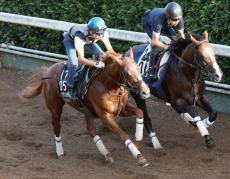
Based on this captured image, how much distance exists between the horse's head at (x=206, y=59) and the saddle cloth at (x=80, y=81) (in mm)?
1385

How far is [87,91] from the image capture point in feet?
25.9

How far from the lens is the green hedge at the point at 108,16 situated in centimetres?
973

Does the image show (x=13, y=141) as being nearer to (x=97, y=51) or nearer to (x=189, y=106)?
(x=97, y=51)

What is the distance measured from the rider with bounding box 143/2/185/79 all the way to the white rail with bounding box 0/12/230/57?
891 mm

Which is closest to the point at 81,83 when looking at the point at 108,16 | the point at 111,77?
the point at 111,77

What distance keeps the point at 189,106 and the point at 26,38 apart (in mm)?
6101

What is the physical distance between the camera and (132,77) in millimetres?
7055

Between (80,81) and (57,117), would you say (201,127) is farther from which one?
(57,117)

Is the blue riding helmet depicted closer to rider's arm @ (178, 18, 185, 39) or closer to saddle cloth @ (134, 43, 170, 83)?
saddle cloth @ (134, 43, 170, 83)

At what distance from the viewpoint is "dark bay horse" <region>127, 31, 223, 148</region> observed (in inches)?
303

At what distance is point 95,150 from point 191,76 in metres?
1.89

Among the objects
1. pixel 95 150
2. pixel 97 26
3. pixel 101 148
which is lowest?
pixel 95 150

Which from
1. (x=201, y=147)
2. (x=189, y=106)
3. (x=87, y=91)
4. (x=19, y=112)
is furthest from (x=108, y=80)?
(x=19, y=112)

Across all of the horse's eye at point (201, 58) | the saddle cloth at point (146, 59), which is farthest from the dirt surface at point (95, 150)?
the horse's eye at point (201, 58)
